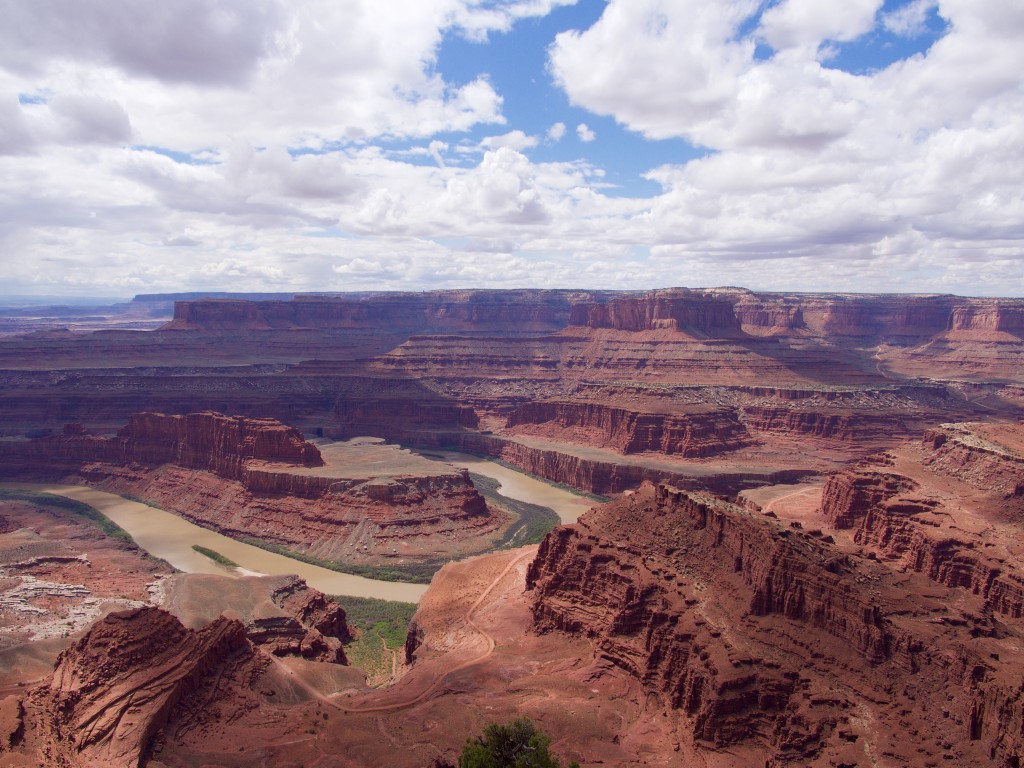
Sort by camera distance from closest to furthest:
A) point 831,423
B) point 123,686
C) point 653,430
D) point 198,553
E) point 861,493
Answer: point 123,686 → point 861,493 → point 198,553 → point 653,430 → point 831,423

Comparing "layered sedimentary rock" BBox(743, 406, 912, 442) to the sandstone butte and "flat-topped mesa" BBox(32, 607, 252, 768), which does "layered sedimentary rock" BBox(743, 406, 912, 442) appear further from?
"flat-topped mesa" BBox(32, 607, 252, 768)

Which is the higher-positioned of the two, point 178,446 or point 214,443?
point 214,443

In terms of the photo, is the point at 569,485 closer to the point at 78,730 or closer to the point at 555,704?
the point at 555,704

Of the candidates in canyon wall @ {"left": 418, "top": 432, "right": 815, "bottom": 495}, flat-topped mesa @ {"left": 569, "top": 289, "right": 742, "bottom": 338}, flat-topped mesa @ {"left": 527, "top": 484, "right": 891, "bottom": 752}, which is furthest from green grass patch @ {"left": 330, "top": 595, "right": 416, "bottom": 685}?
flat-topped mesa @ {"left": 569, "top": 289, "right": 742, "bottom": 338}

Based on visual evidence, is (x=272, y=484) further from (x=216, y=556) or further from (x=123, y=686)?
(x=123, y=686)

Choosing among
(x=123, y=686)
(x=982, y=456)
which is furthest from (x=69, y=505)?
(x=982, y=456)

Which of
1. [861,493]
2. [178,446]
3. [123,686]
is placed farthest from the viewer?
[178,446]

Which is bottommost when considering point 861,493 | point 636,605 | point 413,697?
point 413,697
